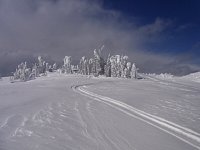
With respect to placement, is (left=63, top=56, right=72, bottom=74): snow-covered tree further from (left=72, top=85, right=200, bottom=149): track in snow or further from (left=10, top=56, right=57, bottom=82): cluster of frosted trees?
(left=72, top=85, right=200, bottom=149): track in snow

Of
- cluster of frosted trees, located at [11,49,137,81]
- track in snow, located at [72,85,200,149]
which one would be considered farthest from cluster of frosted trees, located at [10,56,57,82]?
track in snow, located at [72,85,200,149]

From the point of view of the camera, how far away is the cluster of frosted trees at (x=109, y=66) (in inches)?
4348

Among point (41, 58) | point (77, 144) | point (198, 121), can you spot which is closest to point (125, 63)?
point (41, 58)

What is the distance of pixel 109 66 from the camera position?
116188mm

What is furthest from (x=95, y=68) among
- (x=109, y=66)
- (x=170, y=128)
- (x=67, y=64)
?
(x=170, y=128)

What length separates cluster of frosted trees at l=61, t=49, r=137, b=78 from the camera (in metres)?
110

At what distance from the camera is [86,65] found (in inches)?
4998

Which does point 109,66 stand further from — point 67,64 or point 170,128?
point 170,128

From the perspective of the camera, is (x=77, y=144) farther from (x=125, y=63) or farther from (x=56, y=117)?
(x=125, y=63)

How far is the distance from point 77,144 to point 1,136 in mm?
2876

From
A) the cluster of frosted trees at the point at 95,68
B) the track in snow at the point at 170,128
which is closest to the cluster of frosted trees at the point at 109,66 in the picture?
the cluster of frosted trees at the point at 95,68

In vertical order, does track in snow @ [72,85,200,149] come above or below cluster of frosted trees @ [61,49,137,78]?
below

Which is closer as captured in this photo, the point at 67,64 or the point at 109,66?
the point at 109,66

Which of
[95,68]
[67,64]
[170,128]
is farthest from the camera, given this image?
[67,64]
